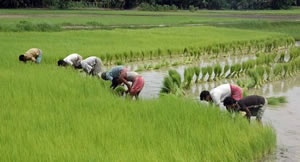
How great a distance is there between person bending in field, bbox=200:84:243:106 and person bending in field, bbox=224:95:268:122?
0.11m

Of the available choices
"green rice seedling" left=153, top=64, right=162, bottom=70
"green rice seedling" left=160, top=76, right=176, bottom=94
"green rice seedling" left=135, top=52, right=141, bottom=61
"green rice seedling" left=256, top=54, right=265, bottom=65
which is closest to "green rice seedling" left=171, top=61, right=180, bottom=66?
"green rice seedling" left=153, top=64, right=162, bottom=70

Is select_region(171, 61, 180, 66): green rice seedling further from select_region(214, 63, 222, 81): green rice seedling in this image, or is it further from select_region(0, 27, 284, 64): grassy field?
select_region(214, 63, 222, 81): green rice seedling

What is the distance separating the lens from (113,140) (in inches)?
179

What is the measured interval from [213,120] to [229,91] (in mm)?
679

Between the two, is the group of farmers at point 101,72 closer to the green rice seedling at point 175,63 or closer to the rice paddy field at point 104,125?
the rice paddy field at point 104,125

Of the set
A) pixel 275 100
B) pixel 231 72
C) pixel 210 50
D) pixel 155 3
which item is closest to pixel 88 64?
pixel 275 100

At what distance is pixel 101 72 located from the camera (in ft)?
30.0

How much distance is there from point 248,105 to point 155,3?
4922cm

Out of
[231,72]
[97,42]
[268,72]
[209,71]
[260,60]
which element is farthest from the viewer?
[97,42]

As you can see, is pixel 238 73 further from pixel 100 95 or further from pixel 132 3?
pixel 132 3

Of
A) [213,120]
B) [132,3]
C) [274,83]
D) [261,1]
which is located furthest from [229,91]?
[261,1]

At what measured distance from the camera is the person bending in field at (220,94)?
5762 millimetres

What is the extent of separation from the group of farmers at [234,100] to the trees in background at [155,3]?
135ft

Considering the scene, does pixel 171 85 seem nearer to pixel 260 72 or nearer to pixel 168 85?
pixel 168 85
